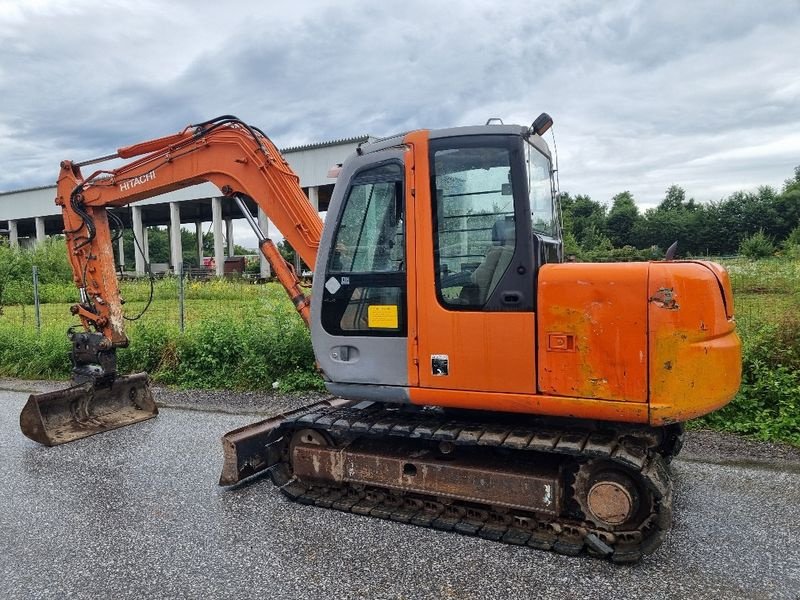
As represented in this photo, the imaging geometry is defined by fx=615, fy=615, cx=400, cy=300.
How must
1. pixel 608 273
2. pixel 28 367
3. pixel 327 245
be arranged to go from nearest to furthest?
pixel 608 273 < pixel 327 245 < pixel 28 367

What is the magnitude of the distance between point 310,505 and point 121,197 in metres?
4.10

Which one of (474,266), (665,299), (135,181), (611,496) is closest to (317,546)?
(611,496)

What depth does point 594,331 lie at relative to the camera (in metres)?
3.78

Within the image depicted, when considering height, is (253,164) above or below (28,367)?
above

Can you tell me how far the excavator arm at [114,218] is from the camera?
5.69 metres

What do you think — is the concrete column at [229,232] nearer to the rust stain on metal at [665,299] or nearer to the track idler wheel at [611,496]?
the track idler wheel at [611,496]

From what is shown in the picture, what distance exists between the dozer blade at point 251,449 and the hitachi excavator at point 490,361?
17mm

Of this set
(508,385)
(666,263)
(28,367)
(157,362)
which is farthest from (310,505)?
(28,367)

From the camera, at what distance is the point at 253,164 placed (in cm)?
574

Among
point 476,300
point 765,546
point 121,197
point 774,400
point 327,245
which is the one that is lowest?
point 765,546

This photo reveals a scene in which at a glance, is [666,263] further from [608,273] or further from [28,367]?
[28,367]

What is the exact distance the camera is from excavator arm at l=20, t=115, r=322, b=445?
5.69 meters

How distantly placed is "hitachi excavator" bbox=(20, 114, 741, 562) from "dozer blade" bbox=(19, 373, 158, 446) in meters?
2.64

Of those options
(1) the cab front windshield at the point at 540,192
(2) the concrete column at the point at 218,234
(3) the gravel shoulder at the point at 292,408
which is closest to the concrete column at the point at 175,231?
(2) the concrete column at the point at 218,234
